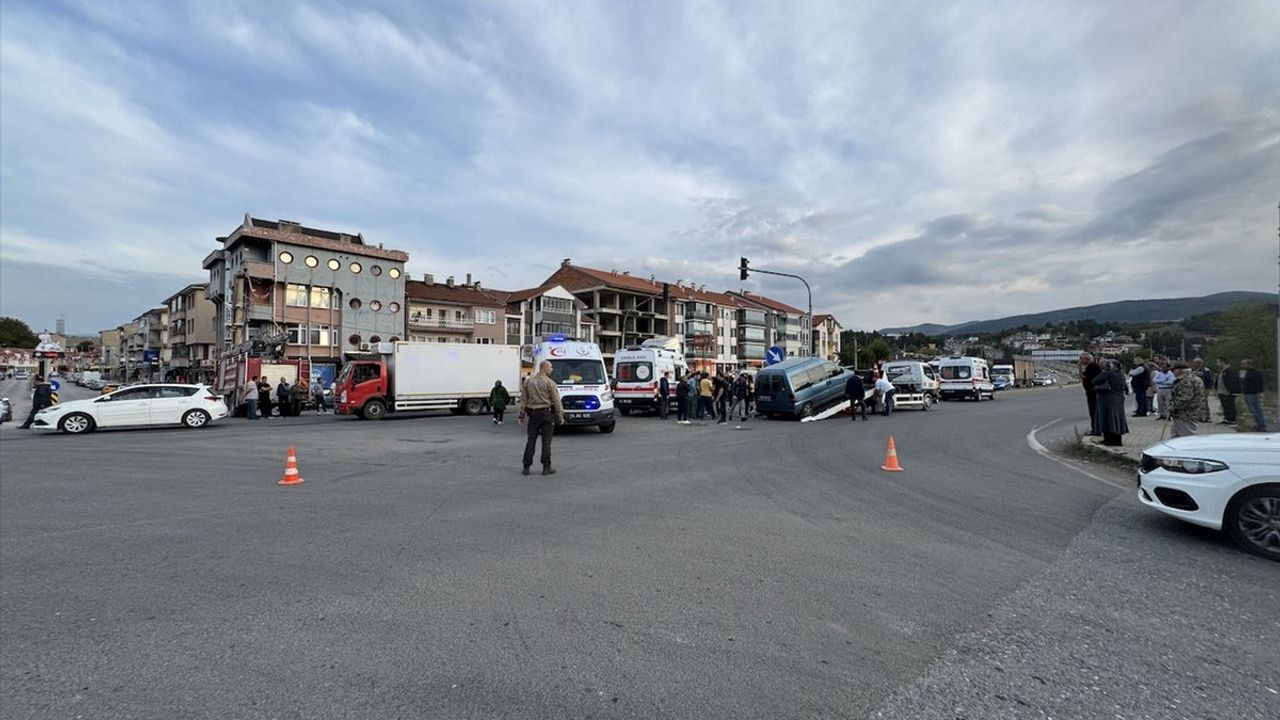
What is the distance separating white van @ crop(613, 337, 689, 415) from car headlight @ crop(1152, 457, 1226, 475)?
16.4m

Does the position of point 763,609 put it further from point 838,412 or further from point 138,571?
point 838,412

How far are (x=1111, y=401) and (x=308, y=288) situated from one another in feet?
163

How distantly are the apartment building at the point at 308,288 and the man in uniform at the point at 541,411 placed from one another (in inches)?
1513

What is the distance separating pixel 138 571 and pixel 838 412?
21.1m

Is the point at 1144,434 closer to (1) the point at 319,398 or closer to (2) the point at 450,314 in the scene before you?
(1) the point at 319,398

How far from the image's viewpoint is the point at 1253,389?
1375 cm

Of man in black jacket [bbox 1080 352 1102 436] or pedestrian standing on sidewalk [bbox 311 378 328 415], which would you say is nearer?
man in black jacket [bbox 1080 352 1102 436]

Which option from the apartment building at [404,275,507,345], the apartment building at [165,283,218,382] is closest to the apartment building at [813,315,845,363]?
the apartment building at [404,275,507,345]

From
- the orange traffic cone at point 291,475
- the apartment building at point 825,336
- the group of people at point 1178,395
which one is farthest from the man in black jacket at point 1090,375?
the apartment building at point 825,336

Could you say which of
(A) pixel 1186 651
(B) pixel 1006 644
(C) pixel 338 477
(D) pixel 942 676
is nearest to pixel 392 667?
(D) pixel 942 676

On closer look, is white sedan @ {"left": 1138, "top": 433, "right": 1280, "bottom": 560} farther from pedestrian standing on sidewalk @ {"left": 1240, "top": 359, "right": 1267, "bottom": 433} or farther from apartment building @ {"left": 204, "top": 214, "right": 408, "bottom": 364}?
apartment building @ {"left": 204, "top": 214, "right": 408, "bottom": 364}

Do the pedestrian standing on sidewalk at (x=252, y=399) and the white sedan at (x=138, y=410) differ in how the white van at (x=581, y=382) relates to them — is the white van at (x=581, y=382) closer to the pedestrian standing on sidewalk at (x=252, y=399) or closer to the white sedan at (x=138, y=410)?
the white sedan at (x=138, y=410)

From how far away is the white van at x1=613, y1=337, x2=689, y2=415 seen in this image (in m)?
22.4

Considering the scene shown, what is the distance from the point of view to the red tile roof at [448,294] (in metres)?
55.0
